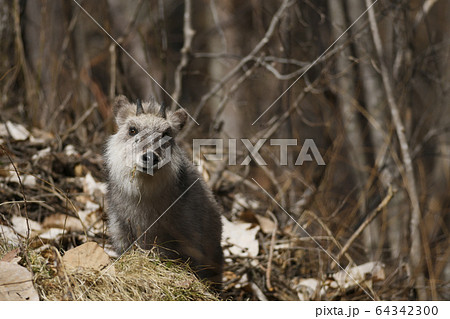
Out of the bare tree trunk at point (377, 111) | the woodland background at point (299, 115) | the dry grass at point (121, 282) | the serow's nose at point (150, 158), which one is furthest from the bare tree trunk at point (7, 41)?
the bare tree trunk at point (377, 111)

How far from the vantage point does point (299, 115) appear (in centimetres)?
764

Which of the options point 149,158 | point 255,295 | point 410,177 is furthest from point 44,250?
point 410,177

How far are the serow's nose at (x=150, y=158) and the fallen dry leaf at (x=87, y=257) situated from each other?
2.22 feet

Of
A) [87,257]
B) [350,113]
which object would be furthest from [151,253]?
[350,113]

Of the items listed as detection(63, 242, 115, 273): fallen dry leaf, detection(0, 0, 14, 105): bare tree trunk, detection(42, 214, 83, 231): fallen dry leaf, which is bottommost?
detection(63, 242, 115, 273): fallen dry leaf

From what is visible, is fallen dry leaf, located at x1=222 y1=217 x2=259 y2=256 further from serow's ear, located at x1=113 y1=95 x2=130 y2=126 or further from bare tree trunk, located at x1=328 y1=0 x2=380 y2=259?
bare tree trunk, located at x1=328 y1=0 x2=380 y2=259

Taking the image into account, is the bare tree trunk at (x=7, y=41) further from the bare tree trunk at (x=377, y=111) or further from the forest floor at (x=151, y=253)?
the bare tree trunk at (x=377, y=111)

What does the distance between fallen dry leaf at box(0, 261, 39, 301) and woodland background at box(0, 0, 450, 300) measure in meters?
1.62

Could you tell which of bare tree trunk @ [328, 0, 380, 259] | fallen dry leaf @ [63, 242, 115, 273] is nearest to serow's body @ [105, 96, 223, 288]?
fallen dry leaf @ [63, 242, 115, 273]

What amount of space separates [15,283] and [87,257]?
1.72ft

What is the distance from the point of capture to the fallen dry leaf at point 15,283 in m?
3.17

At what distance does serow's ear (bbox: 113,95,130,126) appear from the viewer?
14.6ft

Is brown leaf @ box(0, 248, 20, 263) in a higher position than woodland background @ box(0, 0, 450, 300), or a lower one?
lower
